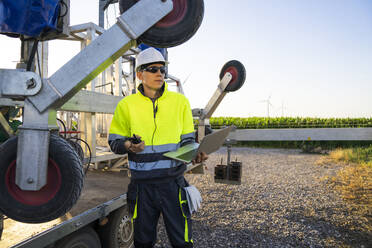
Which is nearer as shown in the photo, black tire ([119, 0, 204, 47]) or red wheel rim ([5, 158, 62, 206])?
red wheel rim ([5, 158, 62, 206])

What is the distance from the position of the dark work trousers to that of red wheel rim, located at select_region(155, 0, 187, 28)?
1.20 meters

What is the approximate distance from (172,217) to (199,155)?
0.53 metres

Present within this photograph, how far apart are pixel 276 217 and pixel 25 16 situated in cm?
483

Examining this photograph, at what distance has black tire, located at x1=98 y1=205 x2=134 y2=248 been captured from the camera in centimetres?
280

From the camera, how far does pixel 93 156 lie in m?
3.91

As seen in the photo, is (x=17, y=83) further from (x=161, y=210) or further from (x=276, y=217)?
(x=276, y=217)

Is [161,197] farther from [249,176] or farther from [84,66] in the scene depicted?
[249,176]

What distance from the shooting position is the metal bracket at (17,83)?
1157 mm

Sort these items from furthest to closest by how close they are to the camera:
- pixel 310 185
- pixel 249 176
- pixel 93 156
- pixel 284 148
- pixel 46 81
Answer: pixel 284 148 → pixel 249 176 → pixel 310 185 → pixel 93 156 → pixel 46 81

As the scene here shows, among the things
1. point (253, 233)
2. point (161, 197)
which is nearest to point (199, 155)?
point (161, 197)

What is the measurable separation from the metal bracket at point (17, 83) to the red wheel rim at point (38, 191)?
13.4 inches

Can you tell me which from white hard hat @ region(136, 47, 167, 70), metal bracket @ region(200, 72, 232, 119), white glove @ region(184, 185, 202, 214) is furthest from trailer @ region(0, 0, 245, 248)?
metal bracket @ region(200, 72, 232, 119)

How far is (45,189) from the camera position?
1284 mm

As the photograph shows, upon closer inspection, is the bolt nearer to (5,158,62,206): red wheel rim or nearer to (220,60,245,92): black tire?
(5,158,62,206): red wheel rim
